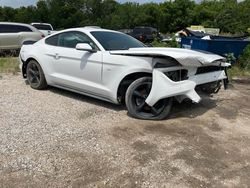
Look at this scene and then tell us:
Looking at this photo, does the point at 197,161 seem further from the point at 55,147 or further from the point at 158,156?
the point at 55,147

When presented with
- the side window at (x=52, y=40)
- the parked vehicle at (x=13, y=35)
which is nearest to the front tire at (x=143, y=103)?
the side window at (x=52, y=40)

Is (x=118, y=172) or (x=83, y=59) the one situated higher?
(x=83, y=59)

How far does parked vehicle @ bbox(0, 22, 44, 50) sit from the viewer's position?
49.8ft

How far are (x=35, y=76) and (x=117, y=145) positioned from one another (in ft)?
12.1

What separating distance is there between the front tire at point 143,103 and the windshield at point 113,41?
3.24 ft

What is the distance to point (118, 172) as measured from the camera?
3.89 metres

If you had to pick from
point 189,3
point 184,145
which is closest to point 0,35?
point 184,145

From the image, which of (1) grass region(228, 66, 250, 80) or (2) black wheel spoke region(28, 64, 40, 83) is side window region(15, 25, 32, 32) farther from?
(1) grass region(228, 66, 250, 80)

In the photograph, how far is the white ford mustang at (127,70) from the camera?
18.2 feet

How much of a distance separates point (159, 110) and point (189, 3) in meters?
50.0

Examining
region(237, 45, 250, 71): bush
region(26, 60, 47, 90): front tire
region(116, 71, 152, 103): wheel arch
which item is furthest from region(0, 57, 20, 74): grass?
region(237, 45, 250, 71): bush

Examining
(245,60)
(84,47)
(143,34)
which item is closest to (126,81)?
(84,47)

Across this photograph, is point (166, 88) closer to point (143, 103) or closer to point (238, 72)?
point (143, 103)

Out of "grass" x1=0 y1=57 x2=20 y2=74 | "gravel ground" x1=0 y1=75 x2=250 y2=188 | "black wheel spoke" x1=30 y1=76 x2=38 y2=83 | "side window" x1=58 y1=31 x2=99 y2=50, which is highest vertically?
"side window" x1=58 y1=31 x2=99 y2=50
